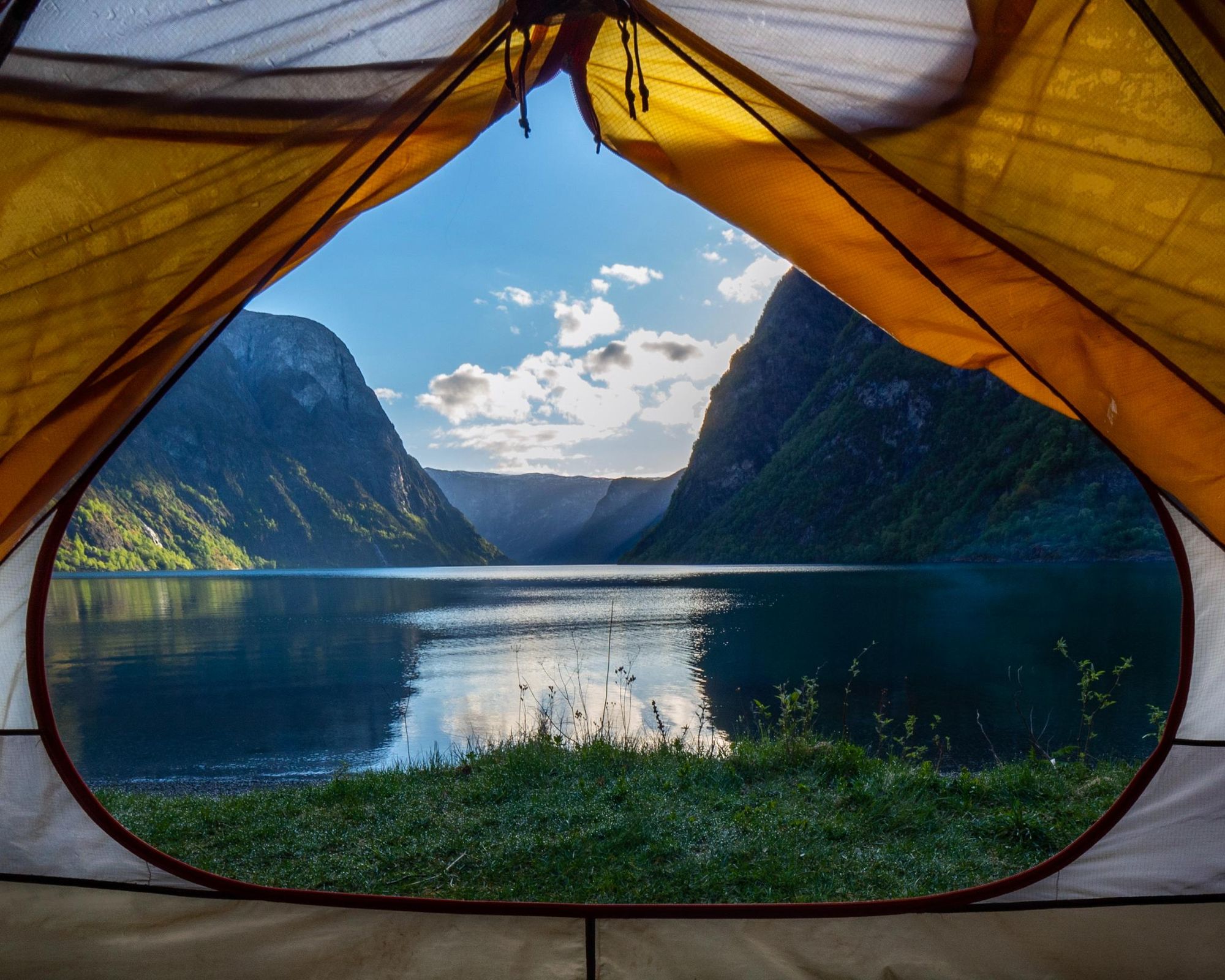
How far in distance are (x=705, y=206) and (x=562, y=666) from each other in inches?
533

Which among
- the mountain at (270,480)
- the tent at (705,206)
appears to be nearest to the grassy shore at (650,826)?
the tent at (705,206)

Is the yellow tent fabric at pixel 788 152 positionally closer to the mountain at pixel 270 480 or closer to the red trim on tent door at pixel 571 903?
the red trim on tent door at pixel 571 903

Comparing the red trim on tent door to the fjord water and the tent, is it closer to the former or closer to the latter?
the tent

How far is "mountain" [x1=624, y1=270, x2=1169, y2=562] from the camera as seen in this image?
4838 cm

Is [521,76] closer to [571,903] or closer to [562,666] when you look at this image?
[571,903]

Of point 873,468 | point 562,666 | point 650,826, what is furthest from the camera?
point 873,468

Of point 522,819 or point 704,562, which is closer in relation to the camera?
point 522,819

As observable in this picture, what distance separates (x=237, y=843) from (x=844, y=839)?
9.29ft

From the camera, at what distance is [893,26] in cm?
168

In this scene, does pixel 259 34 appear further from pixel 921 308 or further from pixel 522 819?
pixel 522 819

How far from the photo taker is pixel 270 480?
101500 mm

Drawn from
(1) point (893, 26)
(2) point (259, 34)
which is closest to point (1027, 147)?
(1) point (893, 26)

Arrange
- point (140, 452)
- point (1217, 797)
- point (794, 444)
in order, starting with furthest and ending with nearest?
point (140, 452) < point (794, 444) < point (1217, 797)

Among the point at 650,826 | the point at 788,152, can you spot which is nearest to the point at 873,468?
the point at 650,826
